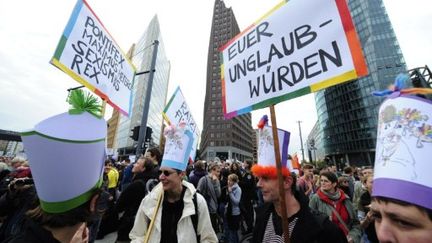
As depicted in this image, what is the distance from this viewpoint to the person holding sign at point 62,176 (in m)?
1.16

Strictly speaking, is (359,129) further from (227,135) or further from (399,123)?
(399,123)

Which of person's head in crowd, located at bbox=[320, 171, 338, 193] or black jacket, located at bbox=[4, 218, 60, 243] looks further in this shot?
person's head in crowd, located at bbox=[320, 171, 338, 193]

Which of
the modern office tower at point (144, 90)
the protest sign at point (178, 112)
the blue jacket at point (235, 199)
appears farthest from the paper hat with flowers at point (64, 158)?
the modern office tower at point (144, 90)

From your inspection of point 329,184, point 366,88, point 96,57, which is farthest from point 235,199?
point 366,88

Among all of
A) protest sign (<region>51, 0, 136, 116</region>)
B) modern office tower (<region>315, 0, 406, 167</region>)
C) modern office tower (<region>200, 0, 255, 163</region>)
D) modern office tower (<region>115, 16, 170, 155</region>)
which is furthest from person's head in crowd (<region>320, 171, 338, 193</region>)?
modern office tower (<region>200, 0, 255, 163</region>)

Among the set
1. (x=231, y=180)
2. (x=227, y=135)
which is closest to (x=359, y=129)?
(x=227, y=135)

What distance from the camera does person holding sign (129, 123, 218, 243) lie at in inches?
88.6

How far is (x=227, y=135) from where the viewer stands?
77125 millimetres

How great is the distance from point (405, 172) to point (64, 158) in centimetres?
183

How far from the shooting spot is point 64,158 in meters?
1.22

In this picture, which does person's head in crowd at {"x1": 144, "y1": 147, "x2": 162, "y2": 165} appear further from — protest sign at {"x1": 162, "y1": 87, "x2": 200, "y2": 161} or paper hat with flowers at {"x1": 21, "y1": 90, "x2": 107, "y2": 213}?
paper hat with flowers at {"x1": 21, "y1": 90, "x2": 107, "y2": 213}

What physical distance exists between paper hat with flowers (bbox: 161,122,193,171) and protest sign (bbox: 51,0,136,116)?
1134 millimetres

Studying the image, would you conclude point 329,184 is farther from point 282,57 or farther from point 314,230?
point 282,57

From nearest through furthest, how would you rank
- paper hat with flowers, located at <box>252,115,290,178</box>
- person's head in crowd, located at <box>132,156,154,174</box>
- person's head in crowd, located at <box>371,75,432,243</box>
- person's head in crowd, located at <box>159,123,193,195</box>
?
person's head in crowd, located at <box>371,75,432,243</box> → paper hat with flowers, located at <box>252,115,290,178</box> → person's head in crowd, located at <box>159,123,193,195</box> → person's head in crowd, located at <box>132,156,154,174</box>
